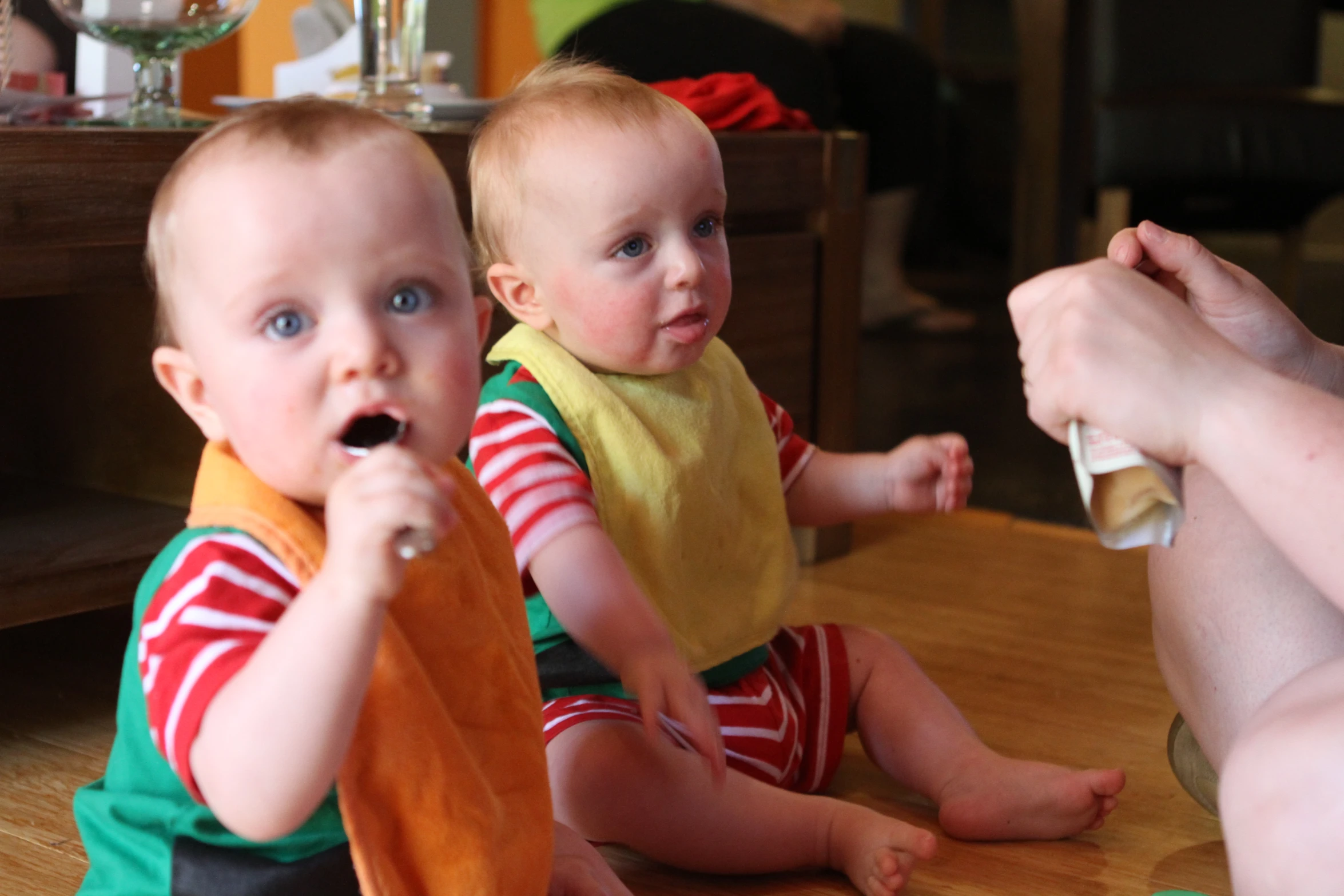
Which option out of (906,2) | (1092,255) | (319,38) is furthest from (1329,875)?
(906,2)

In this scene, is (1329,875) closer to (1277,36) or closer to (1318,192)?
(1318,192)

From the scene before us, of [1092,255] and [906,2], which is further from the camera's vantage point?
[906,2]

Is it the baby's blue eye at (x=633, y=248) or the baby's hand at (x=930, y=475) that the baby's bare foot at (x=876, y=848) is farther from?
the baby's blue eye at (x=633, y=248)

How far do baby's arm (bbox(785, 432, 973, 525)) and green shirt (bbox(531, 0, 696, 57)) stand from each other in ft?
4.58

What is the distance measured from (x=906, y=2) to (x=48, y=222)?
12.4ft

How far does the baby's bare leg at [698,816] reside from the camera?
2.85ft

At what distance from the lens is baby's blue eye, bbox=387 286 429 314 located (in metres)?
0.64

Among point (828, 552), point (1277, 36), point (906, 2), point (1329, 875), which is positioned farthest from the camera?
point (906, 2)

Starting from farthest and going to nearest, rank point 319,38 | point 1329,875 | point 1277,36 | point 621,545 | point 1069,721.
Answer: point 1277,36
point 319,38
point 1069,721
point 621,545
point 1329,875

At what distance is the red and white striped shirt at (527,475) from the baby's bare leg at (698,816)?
0.12 metres

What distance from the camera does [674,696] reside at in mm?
763

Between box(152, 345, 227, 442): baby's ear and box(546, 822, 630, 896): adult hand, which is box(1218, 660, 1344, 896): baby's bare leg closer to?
box(546, 822, 630, 896): adult hand

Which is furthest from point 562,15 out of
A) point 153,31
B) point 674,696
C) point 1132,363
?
point 1132,363

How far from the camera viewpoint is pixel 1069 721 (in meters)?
1.16
